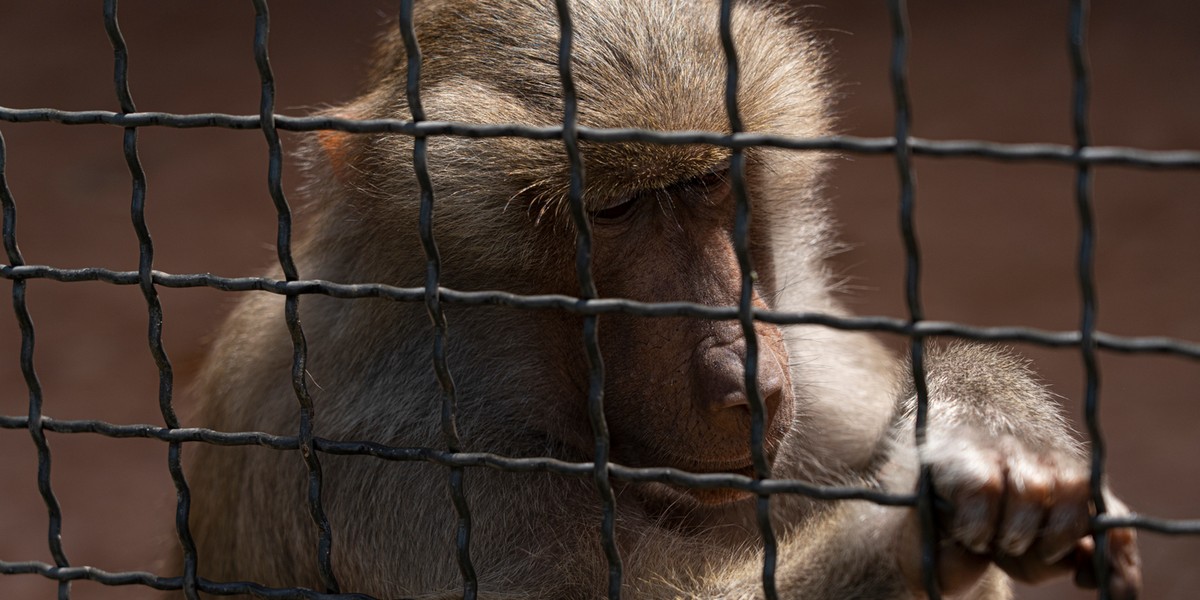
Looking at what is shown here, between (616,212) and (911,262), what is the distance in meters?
0.87

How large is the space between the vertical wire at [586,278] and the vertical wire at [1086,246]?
633 mm

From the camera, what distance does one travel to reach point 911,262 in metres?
1.48

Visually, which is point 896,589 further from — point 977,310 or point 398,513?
point 977,310

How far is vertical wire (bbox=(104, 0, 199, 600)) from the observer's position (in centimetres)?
195

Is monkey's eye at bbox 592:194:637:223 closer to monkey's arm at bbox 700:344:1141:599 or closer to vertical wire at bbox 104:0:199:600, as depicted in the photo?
monkey's arm at bbox 700:344:1141:599

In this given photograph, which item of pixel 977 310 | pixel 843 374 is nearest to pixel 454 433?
pixel 843 374

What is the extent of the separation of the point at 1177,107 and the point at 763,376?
584 centimetres

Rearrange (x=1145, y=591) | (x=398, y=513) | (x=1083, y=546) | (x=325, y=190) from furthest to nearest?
1. (x=1145, y=591)
2. (x=325, y=190)
3. (x=398, y=513)
4. (x=1083, y=546)

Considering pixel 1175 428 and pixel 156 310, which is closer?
pixel 156 310

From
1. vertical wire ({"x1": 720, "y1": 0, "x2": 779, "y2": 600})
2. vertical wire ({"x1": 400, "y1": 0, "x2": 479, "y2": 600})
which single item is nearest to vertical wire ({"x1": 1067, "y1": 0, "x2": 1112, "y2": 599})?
vertical wire ({"x1": 720, "y1": 0, "x2": 779, "y2": 600})

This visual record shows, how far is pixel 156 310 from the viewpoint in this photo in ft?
6.57

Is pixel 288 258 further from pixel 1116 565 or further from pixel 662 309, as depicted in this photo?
pixel 1116 565

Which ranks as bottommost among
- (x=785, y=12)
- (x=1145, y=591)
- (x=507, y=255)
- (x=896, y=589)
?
(x=1145, y=591)

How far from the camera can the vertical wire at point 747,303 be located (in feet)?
Result: 5.11
